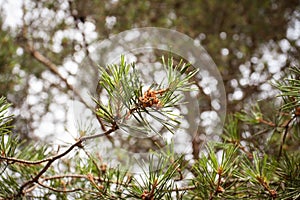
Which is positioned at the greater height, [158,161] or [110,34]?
[110,34]

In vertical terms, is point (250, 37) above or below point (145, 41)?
above

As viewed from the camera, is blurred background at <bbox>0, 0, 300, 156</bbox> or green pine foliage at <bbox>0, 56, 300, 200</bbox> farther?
blurred background at <bbox>0, 0, 300, 156</bbox>

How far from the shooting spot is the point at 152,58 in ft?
2.13

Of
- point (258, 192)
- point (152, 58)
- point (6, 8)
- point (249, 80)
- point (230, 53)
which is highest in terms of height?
point (6, 8)

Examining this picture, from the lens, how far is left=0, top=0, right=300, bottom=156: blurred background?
1008mm

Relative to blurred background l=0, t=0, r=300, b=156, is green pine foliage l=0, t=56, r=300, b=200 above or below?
below

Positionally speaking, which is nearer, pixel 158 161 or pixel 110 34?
pixel 158 161

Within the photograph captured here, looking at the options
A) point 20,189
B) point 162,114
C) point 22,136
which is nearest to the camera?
point 162,114

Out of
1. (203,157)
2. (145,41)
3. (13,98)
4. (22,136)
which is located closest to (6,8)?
(13,98)

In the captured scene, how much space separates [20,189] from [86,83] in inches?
5.9

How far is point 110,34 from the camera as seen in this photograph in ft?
3.68

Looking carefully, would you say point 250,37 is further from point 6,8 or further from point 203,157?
point 203,157

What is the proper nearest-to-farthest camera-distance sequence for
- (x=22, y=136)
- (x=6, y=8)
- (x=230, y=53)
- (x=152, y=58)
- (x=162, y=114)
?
(x=162, y=114) → (x=152, y=58) → (x=22, y=136) → (x=6, y=8) → (x=230, y=53)

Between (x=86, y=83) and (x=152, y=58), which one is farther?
(x=152, y=58)
